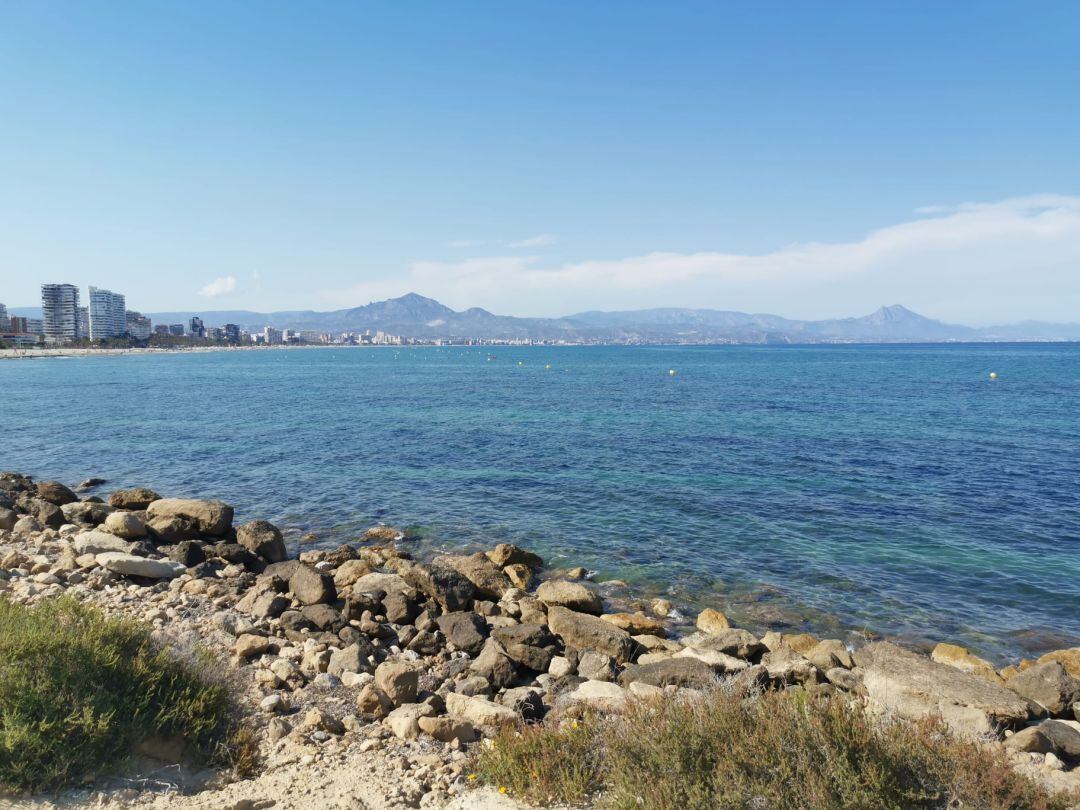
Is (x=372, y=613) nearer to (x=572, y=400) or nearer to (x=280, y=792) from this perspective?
(x=280, y=792)

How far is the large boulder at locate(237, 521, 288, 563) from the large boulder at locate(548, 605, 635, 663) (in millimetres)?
9709

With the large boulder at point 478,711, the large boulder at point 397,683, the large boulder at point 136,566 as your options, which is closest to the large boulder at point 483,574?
the large boulder at point 397,683

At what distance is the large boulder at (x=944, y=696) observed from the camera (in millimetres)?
10258

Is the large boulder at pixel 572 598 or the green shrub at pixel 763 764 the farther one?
the large boulder at pixel 572 598

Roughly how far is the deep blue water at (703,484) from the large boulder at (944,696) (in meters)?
4.51

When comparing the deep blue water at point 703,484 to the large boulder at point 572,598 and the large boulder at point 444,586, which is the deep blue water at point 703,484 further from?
the large boulder at point 444,586

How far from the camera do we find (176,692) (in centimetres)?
782

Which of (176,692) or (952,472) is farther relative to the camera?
(952,472)

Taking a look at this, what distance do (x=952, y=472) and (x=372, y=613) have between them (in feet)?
96.7

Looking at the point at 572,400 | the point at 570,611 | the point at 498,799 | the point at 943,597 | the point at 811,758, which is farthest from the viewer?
the point at 572,400

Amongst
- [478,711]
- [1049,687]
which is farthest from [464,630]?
[1049,687]

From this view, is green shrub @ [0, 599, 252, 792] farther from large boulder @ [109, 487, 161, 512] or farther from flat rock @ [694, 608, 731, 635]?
large boulder @ [109, 487, 161, 512]

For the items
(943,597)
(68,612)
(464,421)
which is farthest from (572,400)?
(68,612)

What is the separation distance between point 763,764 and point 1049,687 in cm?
914
